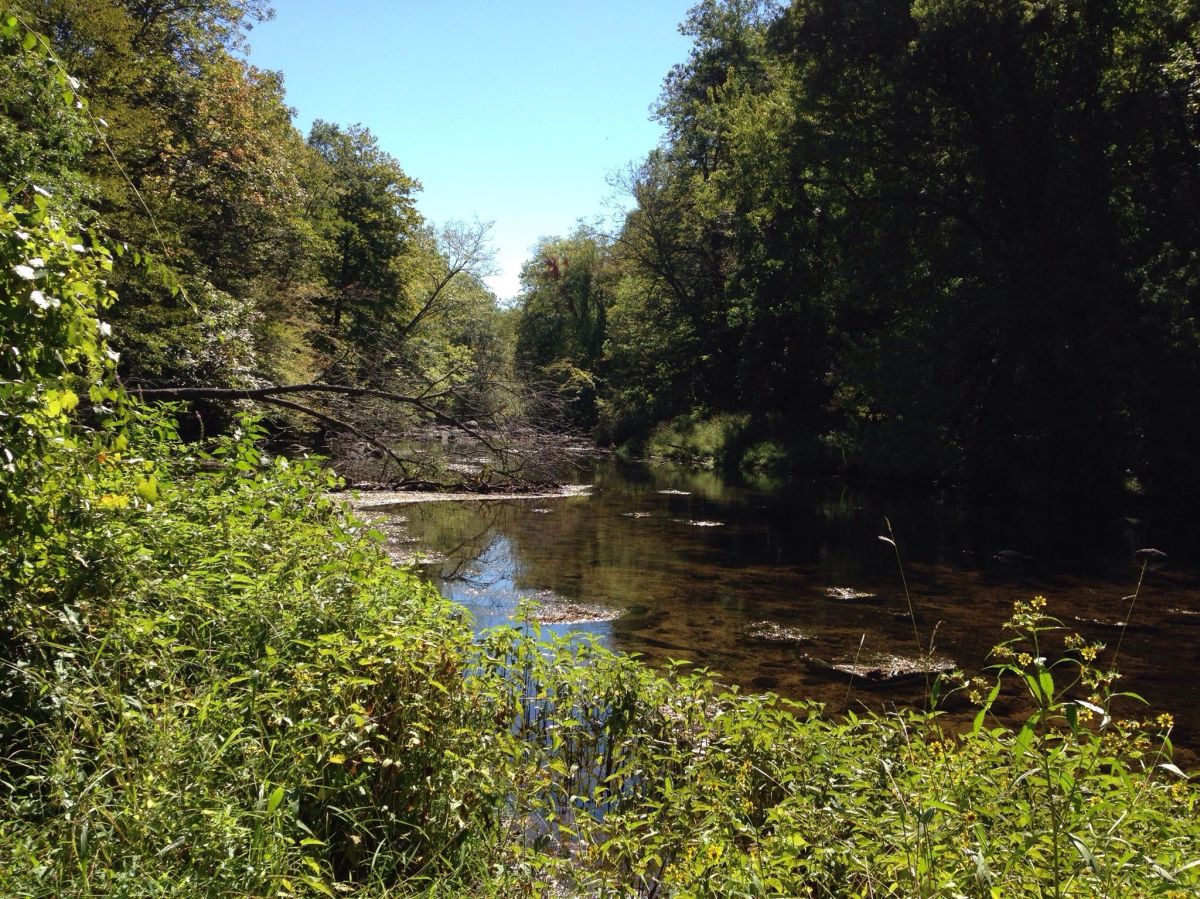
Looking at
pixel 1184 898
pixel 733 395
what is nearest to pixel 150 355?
pixel 1184 898

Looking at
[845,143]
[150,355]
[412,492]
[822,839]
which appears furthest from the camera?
[845,143]

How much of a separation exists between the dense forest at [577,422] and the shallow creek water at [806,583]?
0.75 metres

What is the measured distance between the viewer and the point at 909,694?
23.5ft

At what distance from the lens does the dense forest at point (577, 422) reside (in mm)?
2828

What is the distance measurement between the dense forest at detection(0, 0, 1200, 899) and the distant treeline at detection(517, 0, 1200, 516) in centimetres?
10

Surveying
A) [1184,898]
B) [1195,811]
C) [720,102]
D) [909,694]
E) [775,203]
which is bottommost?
[909,694]

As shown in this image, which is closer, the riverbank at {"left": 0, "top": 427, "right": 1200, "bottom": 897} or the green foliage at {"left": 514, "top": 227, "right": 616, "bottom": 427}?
the riverbank at {"left": 0, "top": 427, "right": 1200, "bottom": 897}

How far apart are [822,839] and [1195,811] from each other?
1.92 m

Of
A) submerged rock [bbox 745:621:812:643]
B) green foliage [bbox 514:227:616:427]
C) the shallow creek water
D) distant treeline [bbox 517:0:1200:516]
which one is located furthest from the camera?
green foliage [bbox 514:227:616:427]

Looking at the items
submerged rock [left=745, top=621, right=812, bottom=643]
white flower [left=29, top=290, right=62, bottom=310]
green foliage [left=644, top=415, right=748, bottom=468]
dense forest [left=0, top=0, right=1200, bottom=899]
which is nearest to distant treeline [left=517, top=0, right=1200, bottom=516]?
dense forest [left=0, top=0, right=1200, bottom=899]

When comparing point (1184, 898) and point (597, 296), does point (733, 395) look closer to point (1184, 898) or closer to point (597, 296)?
point (597, 296)

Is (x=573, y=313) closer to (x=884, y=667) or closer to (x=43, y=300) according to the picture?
(x=884, y=667)

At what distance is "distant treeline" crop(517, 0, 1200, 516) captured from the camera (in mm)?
17828

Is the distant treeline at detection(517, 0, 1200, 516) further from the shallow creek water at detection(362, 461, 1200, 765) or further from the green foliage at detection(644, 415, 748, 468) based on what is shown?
the green foliage at detection(644, 415, 748, 468)
